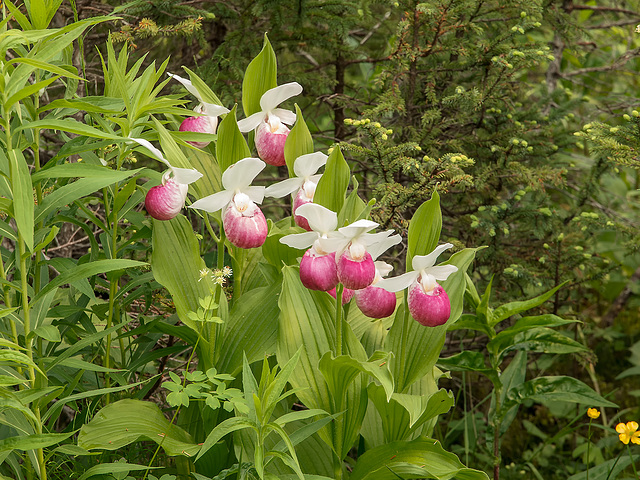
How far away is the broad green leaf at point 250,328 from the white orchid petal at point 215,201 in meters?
0.24

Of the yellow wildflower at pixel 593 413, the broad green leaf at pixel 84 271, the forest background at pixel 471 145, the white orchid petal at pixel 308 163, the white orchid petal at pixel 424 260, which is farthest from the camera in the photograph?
the forest background at pixel 471 145

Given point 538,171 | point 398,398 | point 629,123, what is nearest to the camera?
point 398,398

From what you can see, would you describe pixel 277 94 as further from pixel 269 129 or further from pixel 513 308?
pixel 513 308

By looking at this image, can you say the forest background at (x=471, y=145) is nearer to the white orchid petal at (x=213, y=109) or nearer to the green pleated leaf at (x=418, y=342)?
the green pleated leaf at (x=418, y=342)

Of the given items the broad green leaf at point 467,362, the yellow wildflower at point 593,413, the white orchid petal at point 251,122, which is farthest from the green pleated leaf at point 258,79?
the yellow wildflower at point 593,413

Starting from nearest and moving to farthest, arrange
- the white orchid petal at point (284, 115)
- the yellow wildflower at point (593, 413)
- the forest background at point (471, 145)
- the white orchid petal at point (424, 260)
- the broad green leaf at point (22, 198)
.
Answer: the broad green leaf at point (22, 198)
the white orchid petal at point (424, 260)
the white orchid petal at point (284, 115)
the yellow wildflower at point (593, 413)
the forest background at point (471, 145)

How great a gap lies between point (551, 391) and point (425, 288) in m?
0.68

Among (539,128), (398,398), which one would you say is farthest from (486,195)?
(398,398)

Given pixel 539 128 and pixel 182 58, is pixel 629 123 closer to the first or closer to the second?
pixel 539 128

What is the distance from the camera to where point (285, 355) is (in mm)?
1229

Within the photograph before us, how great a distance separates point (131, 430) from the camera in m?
1.19

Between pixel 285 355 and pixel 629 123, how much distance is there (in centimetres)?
127

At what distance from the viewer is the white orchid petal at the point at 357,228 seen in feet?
3.50

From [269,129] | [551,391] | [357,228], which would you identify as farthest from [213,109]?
[551,391]
